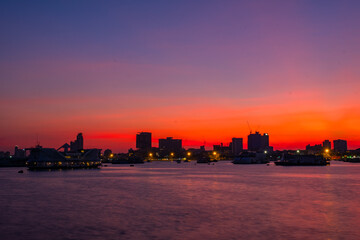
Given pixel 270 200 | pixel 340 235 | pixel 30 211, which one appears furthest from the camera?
pixel 270 200

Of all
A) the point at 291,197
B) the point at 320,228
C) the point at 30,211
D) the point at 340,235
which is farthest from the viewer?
the point at 291,197

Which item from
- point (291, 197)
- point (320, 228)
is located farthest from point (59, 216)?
point (291, 197)

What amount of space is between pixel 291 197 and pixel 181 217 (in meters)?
→ 27.7

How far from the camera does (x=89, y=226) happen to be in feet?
122

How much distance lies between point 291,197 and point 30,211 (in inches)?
1617

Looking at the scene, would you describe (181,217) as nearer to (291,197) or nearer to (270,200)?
(270,200)

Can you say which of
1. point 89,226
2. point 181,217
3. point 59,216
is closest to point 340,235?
point 181,217

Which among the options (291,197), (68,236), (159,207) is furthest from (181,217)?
(291,197)

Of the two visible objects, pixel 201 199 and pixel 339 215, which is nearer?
pixel 339 215

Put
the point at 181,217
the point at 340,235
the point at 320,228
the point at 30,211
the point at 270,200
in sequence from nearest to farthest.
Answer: the point at 340,235 → the point at 320,228 → the point at 181,217 → the point at 30,211 → the point at 270,200

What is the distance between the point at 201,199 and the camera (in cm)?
6097

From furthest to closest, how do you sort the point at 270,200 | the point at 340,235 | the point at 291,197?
the point at 291,197
the point at 270,200
the point at 340,235

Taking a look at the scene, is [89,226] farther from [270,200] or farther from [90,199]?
[270,200]

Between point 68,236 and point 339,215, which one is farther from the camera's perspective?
point 339,215
